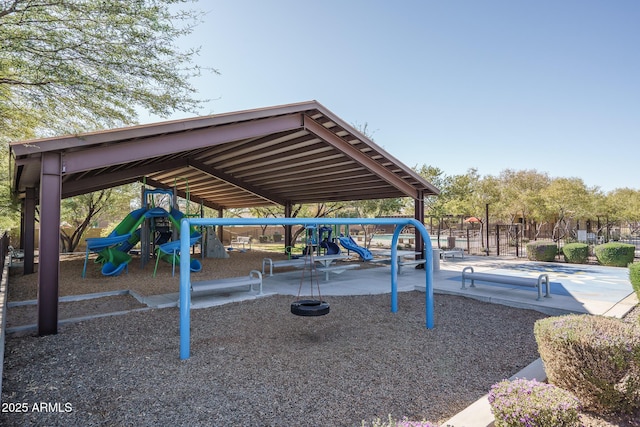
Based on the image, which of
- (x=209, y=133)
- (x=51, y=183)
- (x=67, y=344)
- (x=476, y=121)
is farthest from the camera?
(x=476, y=121)

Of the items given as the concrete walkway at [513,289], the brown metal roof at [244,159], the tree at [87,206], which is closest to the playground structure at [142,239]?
the brown metal roof at [244,159]

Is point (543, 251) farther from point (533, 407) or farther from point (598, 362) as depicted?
point (533, 407)

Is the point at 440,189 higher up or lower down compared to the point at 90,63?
lower down

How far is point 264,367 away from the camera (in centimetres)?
376

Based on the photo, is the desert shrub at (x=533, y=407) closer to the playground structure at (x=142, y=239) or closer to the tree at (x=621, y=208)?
the playground structure at (x=142, y=239)

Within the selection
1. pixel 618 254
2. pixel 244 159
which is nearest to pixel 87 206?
pixel 244 159

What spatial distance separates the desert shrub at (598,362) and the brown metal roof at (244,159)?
21.0ft

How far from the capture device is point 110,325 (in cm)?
530

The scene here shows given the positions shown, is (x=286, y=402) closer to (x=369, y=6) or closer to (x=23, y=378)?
(x=23, y=378)

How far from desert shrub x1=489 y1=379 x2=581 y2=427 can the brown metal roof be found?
6.13 metres

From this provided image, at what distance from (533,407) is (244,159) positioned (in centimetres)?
1072

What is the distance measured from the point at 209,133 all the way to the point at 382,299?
5.13 metres

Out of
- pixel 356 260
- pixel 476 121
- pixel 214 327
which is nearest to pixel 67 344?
pixel 214 327

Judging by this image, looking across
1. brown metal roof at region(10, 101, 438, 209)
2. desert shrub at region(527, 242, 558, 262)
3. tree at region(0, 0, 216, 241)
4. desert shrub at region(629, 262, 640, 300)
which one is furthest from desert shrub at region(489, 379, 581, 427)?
desert shrub at region(527, 242, 558, 262)
